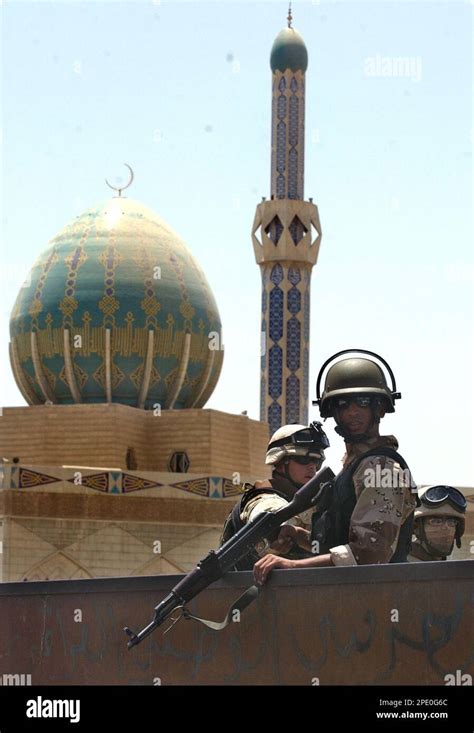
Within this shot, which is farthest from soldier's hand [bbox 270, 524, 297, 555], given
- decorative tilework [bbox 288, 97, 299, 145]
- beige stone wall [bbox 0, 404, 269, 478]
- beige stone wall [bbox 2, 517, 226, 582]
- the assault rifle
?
decorative tilework [bbox 288, 97, 299, 145]

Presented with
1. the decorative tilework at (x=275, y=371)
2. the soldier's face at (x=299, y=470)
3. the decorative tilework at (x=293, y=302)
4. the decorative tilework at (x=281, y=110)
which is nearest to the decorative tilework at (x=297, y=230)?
the decorative tilework at (x=293, y=302)

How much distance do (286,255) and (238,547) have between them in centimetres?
2789

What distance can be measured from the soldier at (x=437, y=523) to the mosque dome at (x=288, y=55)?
28.2 metres

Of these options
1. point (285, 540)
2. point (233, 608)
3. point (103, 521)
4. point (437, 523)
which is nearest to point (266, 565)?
point (233, 608)

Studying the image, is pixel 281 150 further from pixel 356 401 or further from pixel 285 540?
pixel 356 401

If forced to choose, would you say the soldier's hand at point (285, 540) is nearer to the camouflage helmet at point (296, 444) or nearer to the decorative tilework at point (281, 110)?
the camouflage helmet at point (296, 444)

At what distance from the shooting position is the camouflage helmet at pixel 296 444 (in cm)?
632

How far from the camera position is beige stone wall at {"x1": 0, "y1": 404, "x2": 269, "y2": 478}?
29500 mm

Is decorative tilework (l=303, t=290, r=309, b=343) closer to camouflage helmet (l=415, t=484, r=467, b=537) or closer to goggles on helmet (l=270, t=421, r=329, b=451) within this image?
camouflage helmet (l=415, t=484, r=467, b=537)

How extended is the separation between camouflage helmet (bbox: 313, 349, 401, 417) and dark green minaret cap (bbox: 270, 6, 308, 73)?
96.0 ft

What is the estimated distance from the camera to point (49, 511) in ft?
87.1

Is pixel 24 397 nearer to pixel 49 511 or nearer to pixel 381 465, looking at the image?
pixel 49 511

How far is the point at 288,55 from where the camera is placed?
34.4 metres
